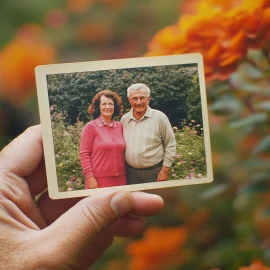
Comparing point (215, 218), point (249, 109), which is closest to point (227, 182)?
point (215, 218)

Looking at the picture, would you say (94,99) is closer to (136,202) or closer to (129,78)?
(129,78)

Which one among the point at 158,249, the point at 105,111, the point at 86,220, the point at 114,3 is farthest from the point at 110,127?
the point at 114,3

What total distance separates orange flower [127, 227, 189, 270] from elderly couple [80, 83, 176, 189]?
40 centimetres

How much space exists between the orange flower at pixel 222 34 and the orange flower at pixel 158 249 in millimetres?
438

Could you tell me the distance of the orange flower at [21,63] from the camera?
1107 millimetres

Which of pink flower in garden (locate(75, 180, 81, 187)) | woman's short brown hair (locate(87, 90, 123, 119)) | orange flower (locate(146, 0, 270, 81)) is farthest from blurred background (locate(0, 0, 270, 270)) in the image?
pink flower in garden (locate(75, 180, 81, 187))

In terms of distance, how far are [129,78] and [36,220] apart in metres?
0.26

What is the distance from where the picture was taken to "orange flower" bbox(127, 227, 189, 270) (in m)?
1.06

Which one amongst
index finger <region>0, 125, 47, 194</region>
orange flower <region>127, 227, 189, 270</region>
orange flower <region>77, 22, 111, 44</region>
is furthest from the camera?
orange flower <region>77, 22, 111, 44</region>

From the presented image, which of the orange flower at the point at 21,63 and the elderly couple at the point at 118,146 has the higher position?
the orange flower at the point at 21,63

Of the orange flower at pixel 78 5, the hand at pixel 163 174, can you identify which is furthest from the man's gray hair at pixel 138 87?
the orange flower at pixel 78 5

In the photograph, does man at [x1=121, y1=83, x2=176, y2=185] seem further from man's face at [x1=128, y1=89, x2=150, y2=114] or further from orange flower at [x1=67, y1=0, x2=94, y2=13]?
orange flower at [x1=67, y1=0, x2=94, y2=13]

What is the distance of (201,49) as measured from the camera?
2.42 ft

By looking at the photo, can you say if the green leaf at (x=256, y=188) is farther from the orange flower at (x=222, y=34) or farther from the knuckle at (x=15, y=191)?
the knuckle at (x=15, y=191)
